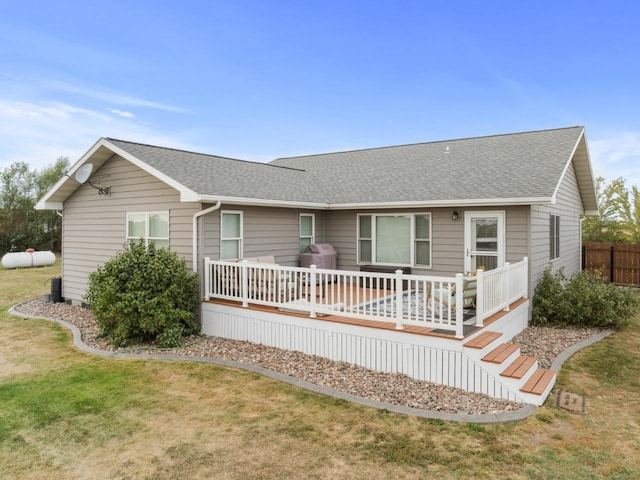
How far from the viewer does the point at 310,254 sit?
1092cm

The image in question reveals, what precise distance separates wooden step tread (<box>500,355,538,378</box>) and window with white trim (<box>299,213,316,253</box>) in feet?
21.2

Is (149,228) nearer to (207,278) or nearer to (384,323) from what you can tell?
(207,278)

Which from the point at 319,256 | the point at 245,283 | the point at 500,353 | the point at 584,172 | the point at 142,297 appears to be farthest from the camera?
the point at 584,172

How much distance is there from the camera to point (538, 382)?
17.9 ft

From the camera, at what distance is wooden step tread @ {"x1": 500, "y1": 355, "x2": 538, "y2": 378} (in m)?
5.35

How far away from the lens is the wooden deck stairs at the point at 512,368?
524 centimetres

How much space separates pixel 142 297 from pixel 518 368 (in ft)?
21.1

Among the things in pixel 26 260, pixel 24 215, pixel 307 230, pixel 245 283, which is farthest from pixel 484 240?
pixel 24 215

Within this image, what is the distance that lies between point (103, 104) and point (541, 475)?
20.0 m

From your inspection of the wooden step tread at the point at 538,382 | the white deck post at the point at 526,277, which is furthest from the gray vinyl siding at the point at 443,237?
the wooden step tread at the point at 538,382

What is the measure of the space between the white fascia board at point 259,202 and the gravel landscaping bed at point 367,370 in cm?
279

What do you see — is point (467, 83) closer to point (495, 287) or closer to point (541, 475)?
point (495, 287)

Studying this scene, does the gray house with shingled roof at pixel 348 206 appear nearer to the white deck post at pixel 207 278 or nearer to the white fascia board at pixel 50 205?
the white fascia board at pixel 50 205

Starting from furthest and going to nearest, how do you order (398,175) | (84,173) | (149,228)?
(398,175) < (84,173) < (149,228)
